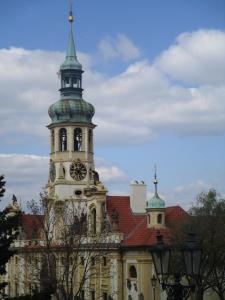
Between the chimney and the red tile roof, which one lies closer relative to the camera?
the red tile roof

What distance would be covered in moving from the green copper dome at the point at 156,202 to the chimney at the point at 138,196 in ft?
23.7

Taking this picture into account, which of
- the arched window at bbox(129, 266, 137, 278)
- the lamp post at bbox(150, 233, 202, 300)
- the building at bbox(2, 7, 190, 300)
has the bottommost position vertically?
the lamp post at bbox(150, 233, 202, 300)

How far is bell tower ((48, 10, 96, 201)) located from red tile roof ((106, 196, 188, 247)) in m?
6.50

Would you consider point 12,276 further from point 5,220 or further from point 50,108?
point 5,220

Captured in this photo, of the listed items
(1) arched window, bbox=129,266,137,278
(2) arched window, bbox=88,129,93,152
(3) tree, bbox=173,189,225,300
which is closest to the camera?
(3) tree, bbox=173,189,225,300

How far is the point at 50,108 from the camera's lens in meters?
84.0

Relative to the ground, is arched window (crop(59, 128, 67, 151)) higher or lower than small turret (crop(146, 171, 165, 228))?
higher

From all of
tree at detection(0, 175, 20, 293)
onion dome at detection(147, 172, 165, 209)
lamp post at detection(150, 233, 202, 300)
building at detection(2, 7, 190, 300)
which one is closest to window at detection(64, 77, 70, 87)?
building at detection(2, 7, 190, 300)

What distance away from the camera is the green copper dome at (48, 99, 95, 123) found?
270 ft

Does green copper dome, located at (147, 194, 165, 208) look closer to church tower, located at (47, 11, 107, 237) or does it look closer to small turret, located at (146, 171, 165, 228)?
small turret, located at (146, 171, 165, 228)

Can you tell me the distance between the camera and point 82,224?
60.9 metres

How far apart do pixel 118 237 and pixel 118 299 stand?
19.2 ft

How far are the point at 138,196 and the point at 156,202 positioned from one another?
867 centimetres

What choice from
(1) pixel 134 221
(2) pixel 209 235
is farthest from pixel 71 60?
(2) pixel 209 235
